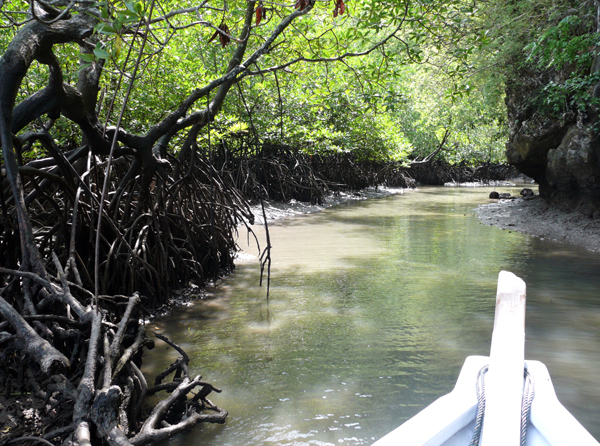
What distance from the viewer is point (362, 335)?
159 inches

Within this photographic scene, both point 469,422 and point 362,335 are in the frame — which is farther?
point 362,335

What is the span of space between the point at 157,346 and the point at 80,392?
74.6 inches

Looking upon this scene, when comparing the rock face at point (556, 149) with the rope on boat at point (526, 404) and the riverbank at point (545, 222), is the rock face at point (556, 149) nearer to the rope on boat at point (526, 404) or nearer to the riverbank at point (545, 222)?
the riverbank at point (545, 222)

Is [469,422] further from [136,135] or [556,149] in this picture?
[556,149]

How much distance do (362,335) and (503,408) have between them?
234cm

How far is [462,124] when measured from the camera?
1420 cm

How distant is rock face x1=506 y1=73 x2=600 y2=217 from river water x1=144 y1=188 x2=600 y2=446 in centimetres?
190

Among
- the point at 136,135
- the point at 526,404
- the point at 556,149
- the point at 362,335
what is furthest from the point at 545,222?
the point at 526,404

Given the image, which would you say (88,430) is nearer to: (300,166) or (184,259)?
(184,259)

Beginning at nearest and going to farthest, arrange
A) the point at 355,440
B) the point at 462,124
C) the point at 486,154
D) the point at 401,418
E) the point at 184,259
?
1. the point at 355,440
2. the point at 401,418
3. the point at 184,259
4. the point at 462,124
5. the point at 486,154

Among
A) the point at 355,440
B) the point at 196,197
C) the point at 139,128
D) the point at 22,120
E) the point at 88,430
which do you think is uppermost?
the point at 139,128

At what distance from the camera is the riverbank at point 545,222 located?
8398 millimetres

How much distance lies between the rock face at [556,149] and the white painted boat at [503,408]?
286 inches

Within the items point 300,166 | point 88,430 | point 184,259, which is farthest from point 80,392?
point 300,166
